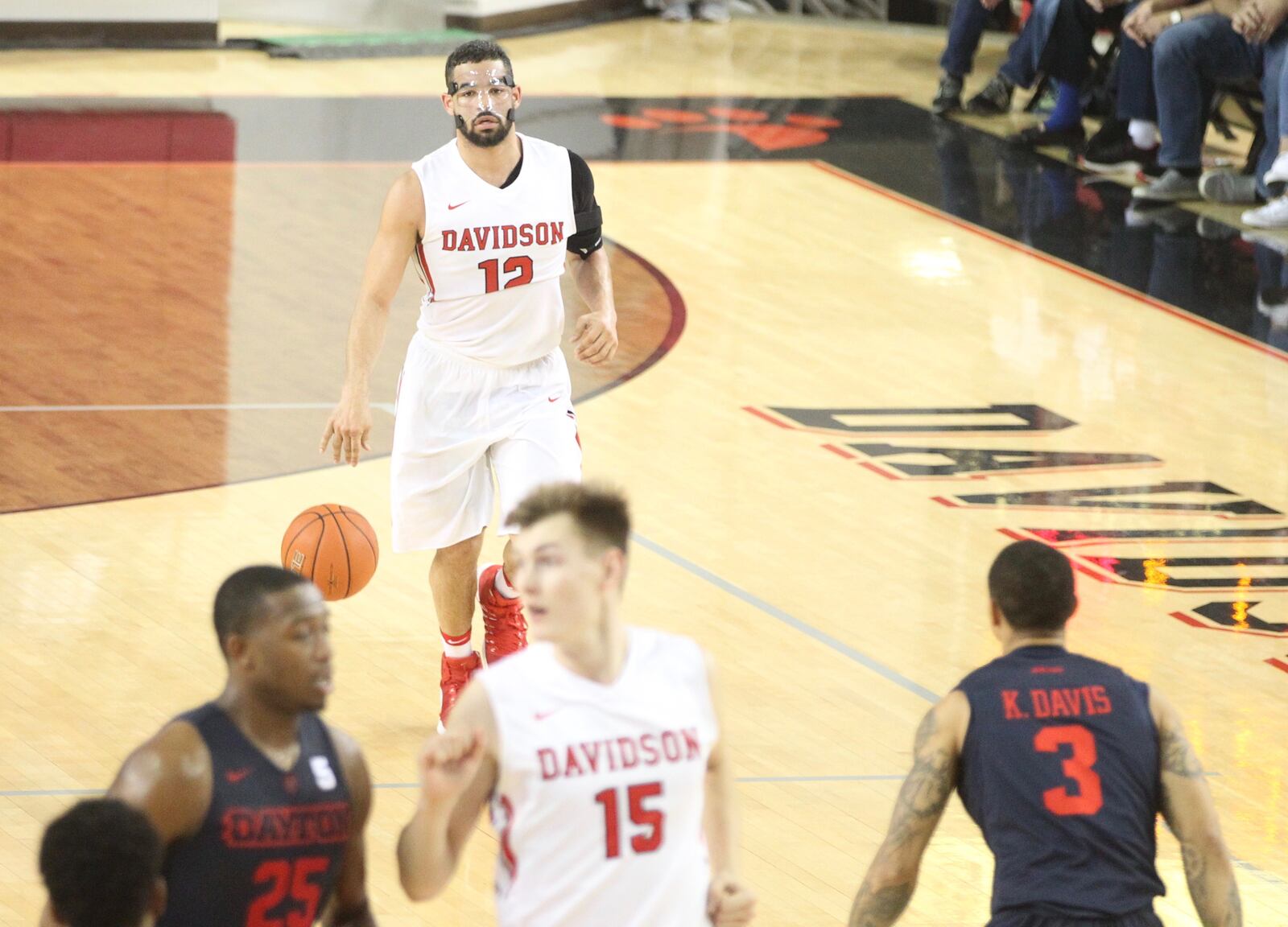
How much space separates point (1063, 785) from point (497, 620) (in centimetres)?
285

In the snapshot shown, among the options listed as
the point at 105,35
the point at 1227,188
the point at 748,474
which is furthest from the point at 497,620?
A: the point at 105,35

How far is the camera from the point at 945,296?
1141 cm

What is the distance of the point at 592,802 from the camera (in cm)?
338

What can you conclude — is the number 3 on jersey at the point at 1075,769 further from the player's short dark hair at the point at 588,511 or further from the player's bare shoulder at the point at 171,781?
the player's bare shoulder at the point at 171,781

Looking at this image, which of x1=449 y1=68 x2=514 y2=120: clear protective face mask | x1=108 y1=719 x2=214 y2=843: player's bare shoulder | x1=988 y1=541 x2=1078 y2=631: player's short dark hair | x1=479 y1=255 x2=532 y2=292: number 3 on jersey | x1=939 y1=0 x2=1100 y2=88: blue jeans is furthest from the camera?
x1=939 y1=0 x2=1100 y2=88: blue jeans

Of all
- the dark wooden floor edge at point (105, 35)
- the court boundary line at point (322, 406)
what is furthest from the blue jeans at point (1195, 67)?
the dark wooden floor edge at point (105, 35)

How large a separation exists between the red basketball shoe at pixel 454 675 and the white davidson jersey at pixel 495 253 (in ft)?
2.97

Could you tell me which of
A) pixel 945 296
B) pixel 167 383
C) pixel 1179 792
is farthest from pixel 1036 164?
pixel 1179 792

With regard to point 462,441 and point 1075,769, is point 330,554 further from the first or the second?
point 1075,769

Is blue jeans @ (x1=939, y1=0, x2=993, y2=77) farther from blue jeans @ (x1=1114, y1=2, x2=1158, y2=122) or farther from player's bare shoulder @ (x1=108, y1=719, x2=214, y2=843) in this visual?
player's bare shoulder @ (x1=108, y1=719, x2=214, y2=843)

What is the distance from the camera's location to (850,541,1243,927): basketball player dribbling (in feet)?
12.7

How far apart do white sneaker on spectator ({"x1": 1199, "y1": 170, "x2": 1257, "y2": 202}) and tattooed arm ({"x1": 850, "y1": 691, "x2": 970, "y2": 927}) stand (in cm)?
1042

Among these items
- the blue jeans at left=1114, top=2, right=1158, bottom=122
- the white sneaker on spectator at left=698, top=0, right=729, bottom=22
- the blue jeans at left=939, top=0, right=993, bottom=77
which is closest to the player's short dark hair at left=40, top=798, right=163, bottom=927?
the blue jeans at left=1114, top=2, right=1158, bottom=122

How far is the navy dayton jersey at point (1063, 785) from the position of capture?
3.86 m
